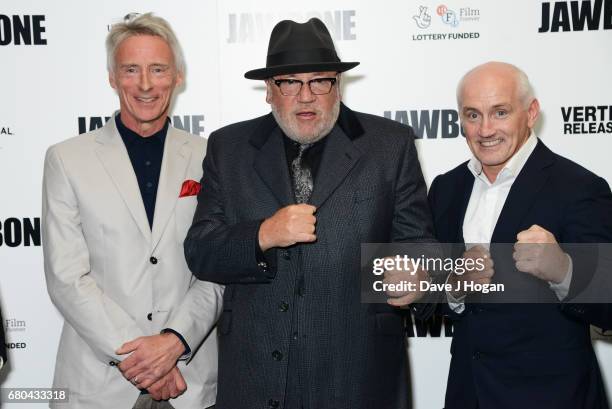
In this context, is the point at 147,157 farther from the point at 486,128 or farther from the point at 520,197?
the point at 520,197

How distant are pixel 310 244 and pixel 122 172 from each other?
79 centimetres

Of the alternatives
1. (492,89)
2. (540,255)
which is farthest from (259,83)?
(540,255)

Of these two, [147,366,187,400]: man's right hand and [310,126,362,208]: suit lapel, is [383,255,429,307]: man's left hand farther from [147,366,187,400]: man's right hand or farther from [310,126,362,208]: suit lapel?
[147,366,187,400]: man's right hand

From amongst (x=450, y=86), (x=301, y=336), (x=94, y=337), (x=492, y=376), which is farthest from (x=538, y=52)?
(x=94, y=337)

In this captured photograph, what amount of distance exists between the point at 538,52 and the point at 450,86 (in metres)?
0.48

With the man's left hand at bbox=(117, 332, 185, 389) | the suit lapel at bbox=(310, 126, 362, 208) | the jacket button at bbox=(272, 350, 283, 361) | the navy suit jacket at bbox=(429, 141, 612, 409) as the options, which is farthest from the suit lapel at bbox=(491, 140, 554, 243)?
the man's left hand at bbox=(117, 332, 185, 389)

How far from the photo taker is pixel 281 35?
95.5 inches

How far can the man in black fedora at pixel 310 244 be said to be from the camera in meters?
2.18

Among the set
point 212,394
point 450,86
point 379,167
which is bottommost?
point 212,394

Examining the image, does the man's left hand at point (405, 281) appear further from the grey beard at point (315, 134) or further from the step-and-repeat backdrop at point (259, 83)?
the step-and-repeat backdrop at point (259, 83)

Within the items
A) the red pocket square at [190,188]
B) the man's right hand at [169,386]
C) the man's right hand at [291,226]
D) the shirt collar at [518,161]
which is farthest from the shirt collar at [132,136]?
the shirt collar at [518,161]

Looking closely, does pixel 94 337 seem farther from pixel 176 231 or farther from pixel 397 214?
pixel 397 214

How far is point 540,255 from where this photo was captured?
201cm

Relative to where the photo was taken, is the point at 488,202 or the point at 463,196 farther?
the point at 463,196
